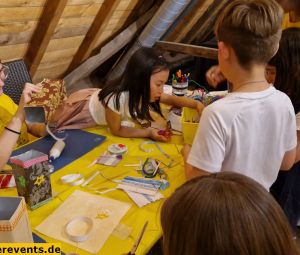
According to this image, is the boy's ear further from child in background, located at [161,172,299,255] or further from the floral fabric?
the floral fabric

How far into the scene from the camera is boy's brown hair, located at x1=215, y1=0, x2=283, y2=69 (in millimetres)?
942

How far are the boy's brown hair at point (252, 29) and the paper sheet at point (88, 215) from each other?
656 millimetres

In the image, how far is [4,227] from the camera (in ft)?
2.72

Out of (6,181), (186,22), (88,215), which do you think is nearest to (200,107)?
(88,215)

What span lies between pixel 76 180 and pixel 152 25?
2343mm

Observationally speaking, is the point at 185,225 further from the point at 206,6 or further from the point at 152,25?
the point at 206,6

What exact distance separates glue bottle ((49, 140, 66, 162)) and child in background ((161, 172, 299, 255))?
0.99 m

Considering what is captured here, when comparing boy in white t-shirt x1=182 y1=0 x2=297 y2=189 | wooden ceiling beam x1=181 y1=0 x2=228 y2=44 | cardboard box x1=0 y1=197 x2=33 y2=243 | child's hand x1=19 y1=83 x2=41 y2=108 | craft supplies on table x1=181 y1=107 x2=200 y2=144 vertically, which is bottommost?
wooden ceiling beam x1=181 y1=0 x2=228 y2=44

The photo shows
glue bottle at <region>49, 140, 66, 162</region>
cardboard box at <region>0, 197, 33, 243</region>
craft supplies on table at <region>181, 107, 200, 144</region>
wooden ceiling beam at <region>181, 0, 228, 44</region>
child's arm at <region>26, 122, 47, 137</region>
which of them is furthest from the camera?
wooden ceiling beam at <region>181, 0, 228, 44</region>

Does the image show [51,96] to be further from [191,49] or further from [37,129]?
[191,49]

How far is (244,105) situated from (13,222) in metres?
0.72

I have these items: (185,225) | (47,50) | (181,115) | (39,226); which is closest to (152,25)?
(47,50)

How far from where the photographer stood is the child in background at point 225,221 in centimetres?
53

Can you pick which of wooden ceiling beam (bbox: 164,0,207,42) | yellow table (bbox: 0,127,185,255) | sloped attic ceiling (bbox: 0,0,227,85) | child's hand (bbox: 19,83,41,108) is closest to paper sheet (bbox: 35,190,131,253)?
yellow table (bbox: 0,127,185,255)
